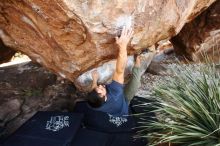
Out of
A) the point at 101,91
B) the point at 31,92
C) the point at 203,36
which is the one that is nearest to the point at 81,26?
the point at 101,91

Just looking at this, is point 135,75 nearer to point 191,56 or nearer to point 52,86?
point 52,86

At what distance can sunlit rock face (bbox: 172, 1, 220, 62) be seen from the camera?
7.75 m

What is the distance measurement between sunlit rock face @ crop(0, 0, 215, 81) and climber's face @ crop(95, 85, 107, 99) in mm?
339

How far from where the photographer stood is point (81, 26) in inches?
174

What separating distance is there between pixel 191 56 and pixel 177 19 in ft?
10.8

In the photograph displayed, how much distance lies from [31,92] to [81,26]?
8.37 feet

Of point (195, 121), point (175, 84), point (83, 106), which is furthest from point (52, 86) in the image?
point (195, 121)

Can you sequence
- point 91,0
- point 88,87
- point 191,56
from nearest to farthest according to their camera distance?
point 91,0
point 88,87
point 191,56

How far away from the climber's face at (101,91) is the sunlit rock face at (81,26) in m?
0.34

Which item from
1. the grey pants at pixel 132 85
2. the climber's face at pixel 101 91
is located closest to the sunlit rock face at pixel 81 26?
the climber's face at pixel 101 91

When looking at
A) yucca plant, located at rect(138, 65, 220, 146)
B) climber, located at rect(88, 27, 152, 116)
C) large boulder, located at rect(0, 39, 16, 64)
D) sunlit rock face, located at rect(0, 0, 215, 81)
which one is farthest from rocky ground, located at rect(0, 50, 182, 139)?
yucca plant, located at rect(138, 65, 220, 146)

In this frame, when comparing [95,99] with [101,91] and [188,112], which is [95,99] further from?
[188,112]

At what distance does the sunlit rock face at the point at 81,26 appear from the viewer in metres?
4.30

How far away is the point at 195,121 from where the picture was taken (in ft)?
13.8
